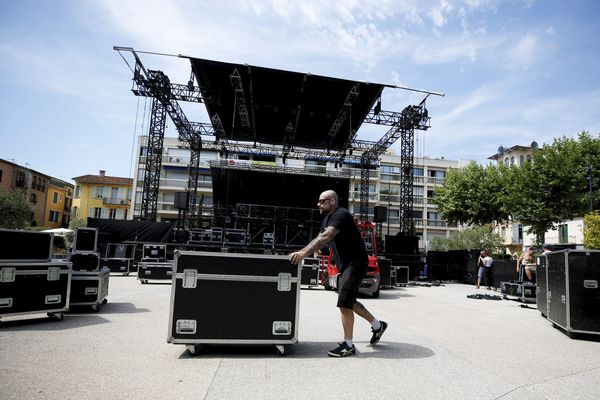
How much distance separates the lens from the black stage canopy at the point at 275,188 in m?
26.0

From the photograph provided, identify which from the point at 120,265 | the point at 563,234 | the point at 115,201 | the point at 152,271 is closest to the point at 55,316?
the point at 152,271

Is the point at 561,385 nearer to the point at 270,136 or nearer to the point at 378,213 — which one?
the point at 378,213

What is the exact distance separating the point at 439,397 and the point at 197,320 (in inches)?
99.3

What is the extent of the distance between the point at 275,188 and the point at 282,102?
643cm

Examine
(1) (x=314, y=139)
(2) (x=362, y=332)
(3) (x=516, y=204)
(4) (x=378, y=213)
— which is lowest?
(2) (x=362, y=332)

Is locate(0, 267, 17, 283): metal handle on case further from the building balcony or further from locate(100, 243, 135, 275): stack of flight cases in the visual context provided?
the building balcony

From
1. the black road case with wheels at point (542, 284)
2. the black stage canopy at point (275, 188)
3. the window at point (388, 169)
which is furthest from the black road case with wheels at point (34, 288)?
the window at point (388, 169)

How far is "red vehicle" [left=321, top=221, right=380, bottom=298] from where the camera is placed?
1106 centimetres

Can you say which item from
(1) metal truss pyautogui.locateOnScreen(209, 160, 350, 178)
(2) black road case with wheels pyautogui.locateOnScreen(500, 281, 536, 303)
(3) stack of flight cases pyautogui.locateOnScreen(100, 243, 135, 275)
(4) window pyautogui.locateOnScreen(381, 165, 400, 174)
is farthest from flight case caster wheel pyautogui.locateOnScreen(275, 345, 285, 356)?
(4) window pyautogui.locateOnScreen(381, 165, 400, 174)

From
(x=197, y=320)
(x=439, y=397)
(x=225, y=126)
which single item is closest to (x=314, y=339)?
(x=197, y=320)

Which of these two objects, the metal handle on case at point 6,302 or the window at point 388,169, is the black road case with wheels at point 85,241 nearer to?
the metal handle on case at point 6,302

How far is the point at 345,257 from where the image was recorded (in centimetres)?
449

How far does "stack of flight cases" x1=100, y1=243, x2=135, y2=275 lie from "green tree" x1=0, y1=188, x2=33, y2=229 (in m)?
27.6

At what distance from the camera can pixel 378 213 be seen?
19.3 meters
